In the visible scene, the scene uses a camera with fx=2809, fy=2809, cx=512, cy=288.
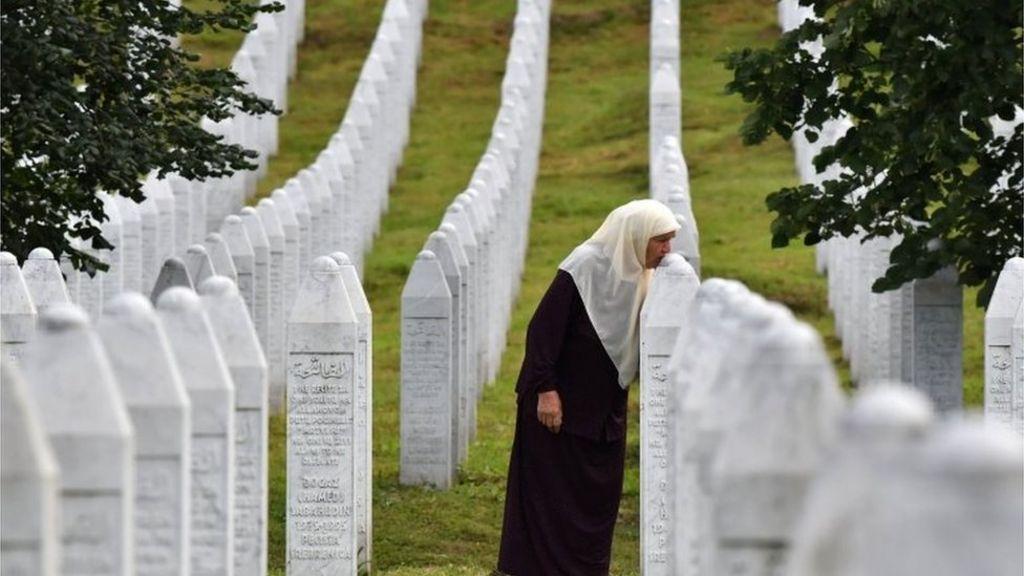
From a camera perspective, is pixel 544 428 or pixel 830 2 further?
pixel 830 2

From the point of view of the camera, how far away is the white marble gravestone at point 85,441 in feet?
19.7

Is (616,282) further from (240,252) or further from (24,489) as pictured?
(240,252)

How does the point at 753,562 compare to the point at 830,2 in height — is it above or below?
below

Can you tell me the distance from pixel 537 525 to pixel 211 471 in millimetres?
5199

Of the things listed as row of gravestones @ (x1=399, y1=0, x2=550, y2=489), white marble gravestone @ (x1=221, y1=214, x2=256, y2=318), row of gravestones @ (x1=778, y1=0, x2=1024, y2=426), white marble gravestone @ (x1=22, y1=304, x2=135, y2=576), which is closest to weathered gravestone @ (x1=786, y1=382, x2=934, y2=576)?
white marble gravestone @ (x1=22, y1=304, x2=135, y2=576)

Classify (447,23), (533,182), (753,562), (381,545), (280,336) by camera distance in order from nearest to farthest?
(753,562), (381,545), (280,336), (533,182), (447,23)

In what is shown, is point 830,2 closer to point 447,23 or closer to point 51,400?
point 51,400

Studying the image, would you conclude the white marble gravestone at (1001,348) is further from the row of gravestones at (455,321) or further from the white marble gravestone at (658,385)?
the row of gravestones at (455,321)

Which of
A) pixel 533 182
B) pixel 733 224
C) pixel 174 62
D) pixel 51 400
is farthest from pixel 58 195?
pixel 533 182

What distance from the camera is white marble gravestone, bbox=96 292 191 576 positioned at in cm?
659

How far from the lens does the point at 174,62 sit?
15.9 meters

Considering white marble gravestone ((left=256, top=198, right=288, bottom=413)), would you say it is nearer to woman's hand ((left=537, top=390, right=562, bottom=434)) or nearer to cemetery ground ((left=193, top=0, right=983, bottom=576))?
cemetery ground ((left=193, top=0, right=983, bottom=576))

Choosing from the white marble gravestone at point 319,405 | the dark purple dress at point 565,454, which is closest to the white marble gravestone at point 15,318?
the white marble gravestone at point 319,405

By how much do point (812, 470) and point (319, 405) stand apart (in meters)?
6.72
